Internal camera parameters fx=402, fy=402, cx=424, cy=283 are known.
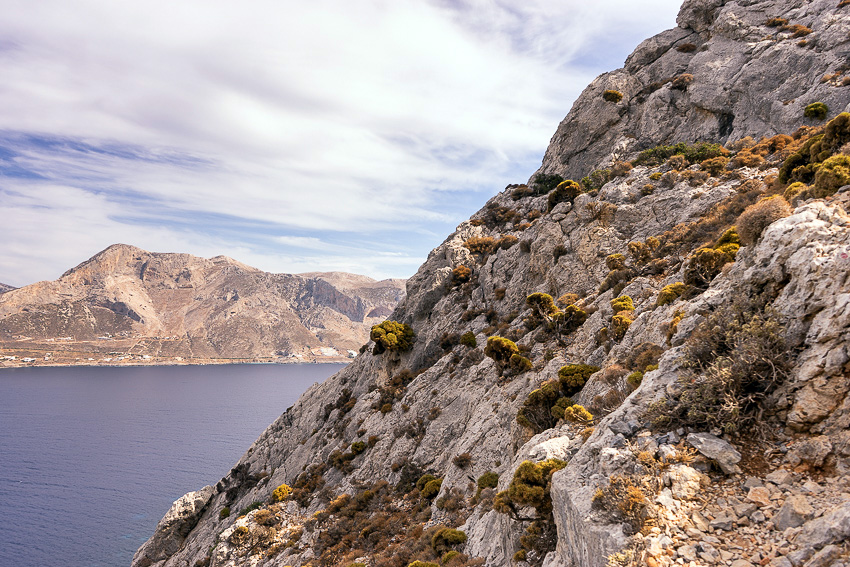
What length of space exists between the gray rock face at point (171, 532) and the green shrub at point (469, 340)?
43.8 meters

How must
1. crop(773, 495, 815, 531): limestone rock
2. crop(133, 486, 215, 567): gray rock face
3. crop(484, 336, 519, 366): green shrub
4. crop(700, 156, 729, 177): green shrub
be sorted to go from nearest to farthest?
crop(773, 495, 815, 531): limestone rock, crop(484, 336, 519, 366): green shrub, crop(700, 156, 729, 177): green shrub, crop(133, 486, 215, 567): gray rock face

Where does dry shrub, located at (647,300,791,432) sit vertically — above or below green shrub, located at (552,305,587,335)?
below

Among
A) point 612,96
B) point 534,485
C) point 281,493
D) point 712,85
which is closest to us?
point 534,485

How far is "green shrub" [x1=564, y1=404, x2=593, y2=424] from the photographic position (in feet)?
61.0

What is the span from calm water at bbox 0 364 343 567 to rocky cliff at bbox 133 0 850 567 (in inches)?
1301

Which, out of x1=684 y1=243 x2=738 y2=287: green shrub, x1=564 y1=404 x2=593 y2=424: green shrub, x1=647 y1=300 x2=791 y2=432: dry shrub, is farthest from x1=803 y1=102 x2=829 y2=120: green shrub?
x1=564 y1=404 x2=593 y2=424: green shrub

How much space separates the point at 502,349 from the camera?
3222cm

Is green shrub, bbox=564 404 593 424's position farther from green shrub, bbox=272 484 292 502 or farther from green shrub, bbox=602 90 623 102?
green shrub, bbox=602 90 623 102

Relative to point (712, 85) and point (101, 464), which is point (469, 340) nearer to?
point (712, 85)

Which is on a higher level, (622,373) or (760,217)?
(760,217)

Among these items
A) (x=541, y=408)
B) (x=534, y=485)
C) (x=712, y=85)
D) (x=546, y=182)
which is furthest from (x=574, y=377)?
(x=712, y=85)

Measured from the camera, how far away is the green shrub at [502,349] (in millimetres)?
32031

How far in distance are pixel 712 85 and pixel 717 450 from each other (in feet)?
180

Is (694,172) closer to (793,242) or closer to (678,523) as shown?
(793,242)
